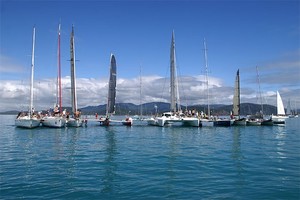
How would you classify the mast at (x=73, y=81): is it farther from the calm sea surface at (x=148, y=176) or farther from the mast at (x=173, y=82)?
the calm sea surface at (x=148, y=176)

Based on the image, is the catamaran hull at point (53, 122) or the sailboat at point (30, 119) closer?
the sailboat at point (30, 119)

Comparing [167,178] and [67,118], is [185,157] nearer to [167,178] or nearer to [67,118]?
[167,178]

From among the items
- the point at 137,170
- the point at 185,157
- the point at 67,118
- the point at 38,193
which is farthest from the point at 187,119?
the point at 38,193

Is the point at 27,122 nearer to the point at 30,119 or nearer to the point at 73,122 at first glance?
the point at 30,119

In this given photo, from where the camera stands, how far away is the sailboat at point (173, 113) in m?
63.4

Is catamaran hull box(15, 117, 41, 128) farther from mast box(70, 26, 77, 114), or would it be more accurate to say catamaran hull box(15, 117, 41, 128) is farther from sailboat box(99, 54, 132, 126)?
sailboat box(99, 54, 132, 126)

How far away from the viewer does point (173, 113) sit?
67125 millimetres

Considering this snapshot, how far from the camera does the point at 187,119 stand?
6294 centimetres

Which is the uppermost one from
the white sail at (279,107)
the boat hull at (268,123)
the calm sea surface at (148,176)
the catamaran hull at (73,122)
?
the white sail at (279,107)

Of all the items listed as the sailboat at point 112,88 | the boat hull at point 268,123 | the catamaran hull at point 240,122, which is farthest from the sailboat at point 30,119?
the boat hull at point 268,123

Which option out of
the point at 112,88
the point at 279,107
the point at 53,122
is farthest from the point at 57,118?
the point at 279,107

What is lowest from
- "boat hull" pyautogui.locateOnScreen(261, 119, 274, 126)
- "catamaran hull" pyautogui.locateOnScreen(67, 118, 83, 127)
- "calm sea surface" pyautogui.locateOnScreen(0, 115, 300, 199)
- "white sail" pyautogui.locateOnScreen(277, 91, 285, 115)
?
"calm sea surface" pyautogui.locateOnScreen(0, 115, 300, 199)

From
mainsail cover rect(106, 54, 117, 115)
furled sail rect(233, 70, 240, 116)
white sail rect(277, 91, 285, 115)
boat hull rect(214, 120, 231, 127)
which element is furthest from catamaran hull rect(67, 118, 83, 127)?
white sail rect(277, 91, 285, 115)

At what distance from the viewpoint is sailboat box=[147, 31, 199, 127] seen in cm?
6343
